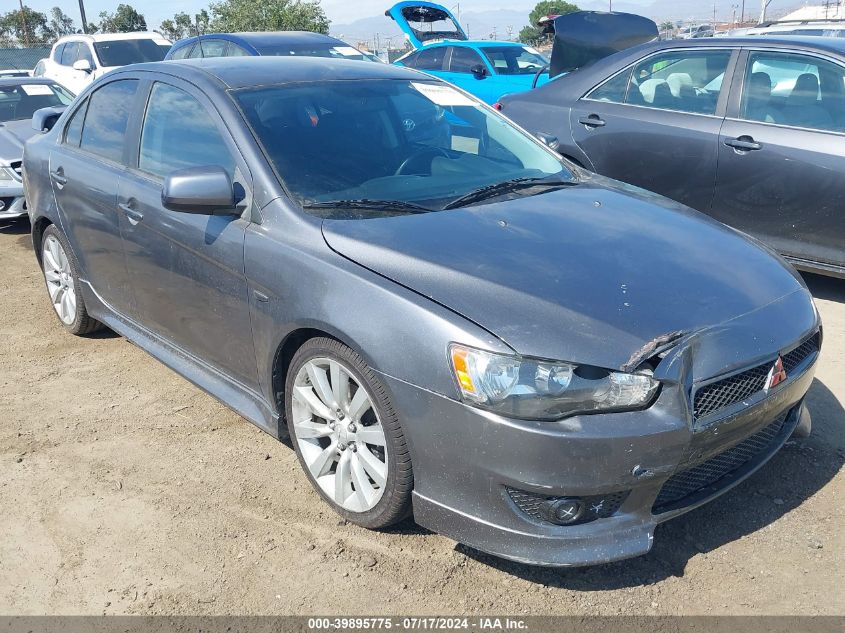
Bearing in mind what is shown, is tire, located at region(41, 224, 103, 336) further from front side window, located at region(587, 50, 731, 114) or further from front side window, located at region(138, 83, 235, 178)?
front side window, located at region(587, 50, 731, 114)

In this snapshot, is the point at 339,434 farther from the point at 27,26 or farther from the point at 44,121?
the point at 27,26

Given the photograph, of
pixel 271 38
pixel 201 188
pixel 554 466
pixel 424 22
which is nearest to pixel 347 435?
pixel 554 466

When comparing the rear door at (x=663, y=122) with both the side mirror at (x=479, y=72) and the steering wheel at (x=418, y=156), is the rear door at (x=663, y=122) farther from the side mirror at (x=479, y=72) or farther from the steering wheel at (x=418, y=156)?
the side mirror at (x=479, y=72)

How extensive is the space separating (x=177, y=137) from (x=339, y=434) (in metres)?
1.65

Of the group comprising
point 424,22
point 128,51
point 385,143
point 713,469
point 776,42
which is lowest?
point 713,469

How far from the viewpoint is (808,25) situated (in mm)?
9758

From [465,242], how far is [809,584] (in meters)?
1.61

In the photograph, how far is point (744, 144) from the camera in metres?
5.25

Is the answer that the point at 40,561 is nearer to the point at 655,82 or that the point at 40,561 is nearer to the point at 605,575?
the point at 605,575

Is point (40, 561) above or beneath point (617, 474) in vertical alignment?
beneath

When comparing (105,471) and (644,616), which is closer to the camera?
(644,616)

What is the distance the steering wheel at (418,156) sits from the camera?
3506 mm

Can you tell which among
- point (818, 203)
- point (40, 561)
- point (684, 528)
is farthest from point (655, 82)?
point (40, 561)

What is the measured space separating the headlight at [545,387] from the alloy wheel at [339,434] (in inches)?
18.3
